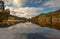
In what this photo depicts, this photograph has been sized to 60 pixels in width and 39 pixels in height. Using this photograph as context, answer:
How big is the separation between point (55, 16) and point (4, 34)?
93 cm

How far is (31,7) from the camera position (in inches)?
97.3

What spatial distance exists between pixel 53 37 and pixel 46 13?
1.39 ft

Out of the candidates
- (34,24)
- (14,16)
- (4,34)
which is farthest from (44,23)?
(4,34)

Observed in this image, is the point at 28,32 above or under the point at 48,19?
under

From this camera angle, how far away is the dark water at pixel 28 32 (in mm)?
2371

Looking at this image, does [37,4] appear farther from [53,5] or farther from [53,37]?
[53,37]

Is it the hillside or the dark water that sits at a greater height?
the hillside

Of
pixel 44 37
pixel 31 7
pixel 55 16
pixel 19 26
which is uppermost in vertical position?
pixel 31 7

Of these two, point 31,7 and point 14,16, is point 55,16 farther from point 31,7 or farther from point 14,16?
point 14,16

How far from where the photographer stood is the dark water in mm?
2371

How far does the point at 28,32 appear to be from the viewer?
7.90ft

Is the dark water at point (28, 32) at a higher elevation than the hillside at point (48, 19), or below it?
below

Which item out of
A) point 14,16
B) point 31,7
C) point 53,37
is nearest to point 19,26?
point 14,16

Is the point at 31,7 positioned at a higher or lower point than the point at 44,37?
higher
